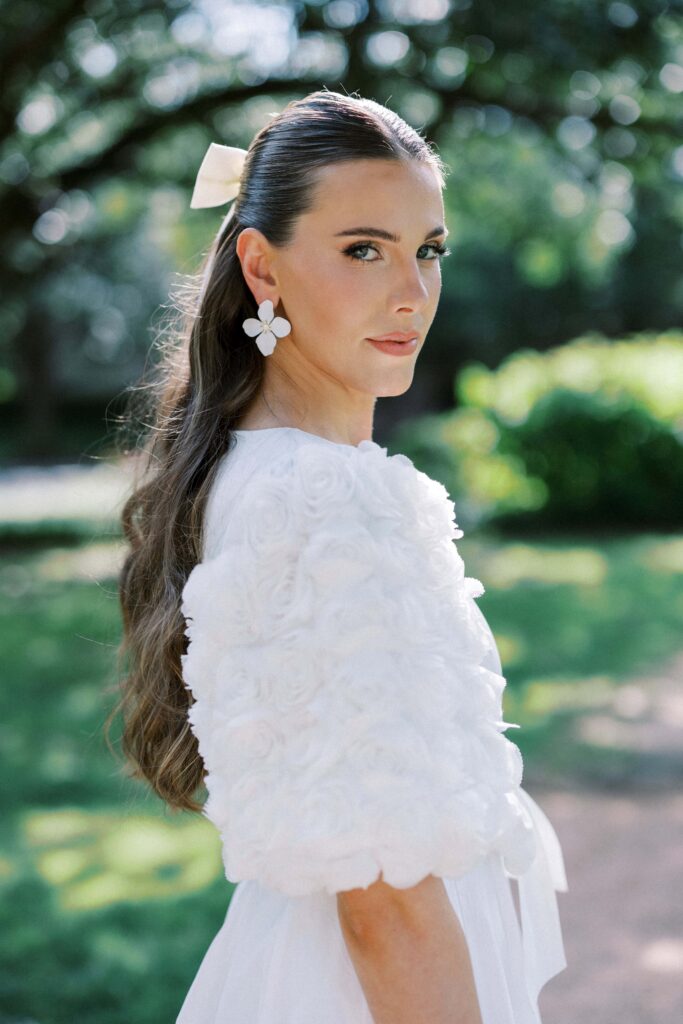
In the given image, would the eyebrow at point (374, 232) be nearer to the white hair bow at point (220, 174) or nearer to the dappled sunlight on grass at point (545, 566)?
the white hair bow at point (220, 174)

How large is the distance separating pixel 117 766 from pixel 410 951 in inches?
164

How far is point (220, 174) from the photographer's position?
6.21ft

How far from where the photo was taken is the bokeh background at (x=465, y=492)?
13.2ft

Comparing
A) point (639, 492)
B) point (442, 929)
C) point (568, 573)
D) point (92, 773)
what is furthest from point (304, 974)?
point (639, 492)

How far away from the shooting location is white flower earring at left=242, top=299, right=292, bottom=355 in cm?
164

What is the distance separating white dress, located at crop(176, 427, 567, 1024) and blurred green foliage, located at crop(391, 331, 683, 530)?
11.9m

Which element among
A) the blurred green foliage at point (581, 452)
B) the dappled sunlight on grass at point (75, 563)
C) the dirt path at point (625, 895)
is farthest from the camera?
the blurred green foliage at point (581, 452)

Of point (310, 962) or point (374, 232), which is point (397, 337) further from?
point (310, 962)

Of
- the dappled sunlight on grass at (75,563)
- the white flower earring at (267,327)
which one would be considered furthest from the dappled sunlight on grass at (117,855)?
the dappled sunlight on grass at (75,563)

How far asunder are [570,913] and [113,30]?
334 inches

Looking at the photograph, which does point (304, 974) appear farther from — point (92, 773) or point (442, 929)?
point (92, 773)

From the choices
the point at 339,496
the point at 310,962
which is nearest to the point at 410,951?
the point at 310,962

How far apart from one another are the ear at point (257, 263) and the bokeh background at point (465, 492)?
0.69 m

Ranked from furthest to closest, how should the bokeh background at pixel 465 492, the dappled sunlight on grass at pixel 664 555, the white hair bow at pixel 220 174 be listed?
1. the dappled sunlight on grass at pixel 664 555
2. the bokeh background at pixel 465 492
3. the white hair bow at pixel 220 174
